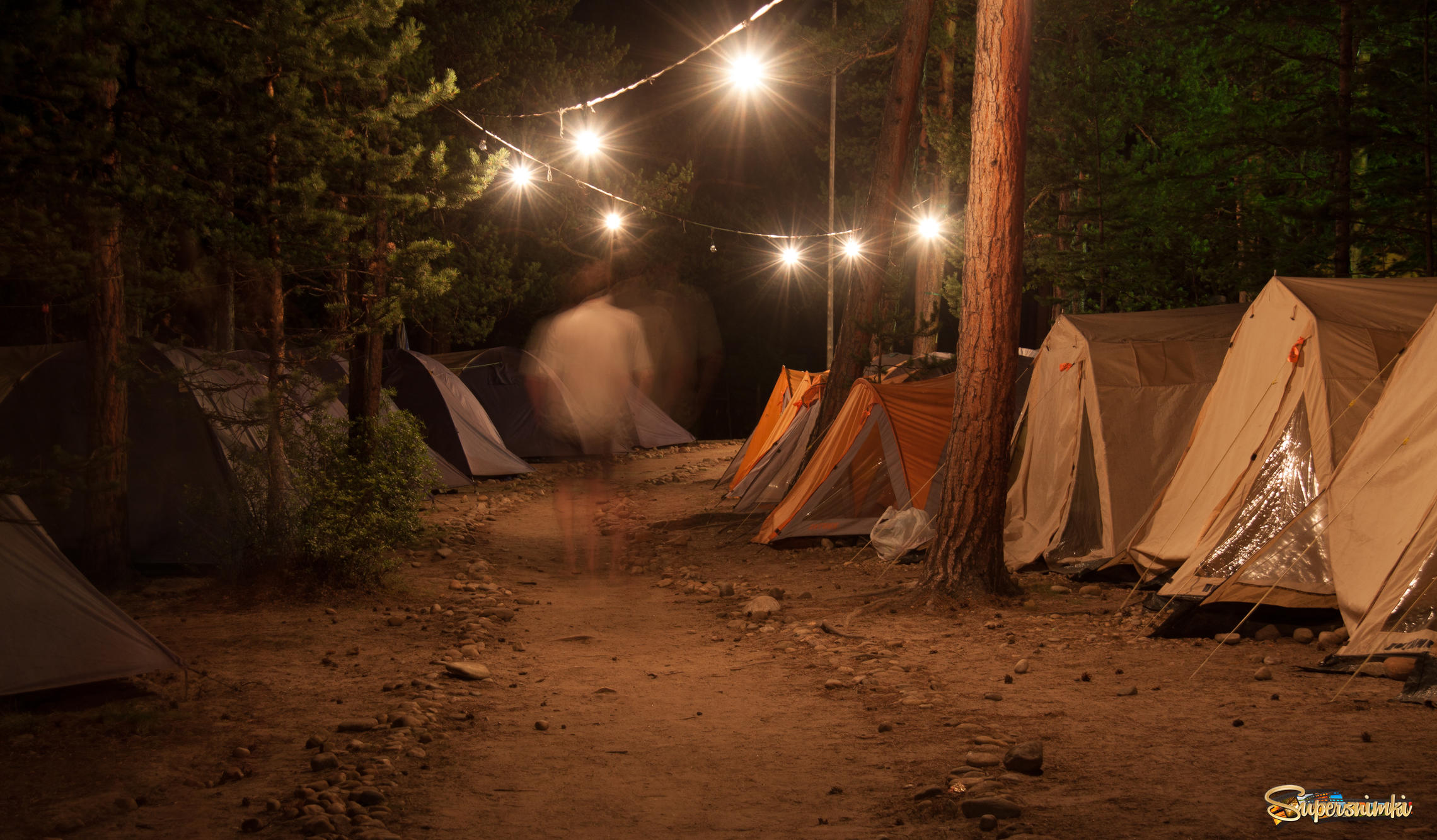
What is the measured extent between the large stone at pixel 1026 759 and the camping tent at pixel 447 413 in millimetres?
14045

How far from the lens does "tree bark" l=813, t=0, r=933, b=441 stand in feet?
42.7

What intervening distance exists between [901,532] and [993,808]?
6516 mm

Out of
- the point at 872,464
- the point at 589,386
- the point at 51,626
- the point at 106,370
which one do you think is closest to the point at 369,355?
the point at 106,370

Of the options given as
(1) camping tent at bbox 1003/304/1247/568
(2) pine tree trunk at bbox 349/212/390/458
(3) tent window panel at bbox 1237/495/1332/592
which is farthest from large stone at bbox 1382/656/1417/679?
(2) pine tree trunk at bbox 349/212/390/458

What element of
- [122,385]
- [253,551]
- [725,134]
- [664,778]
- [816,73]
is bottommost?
[664,778]

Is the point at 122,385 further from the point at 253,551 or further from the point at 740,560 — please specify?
the point at 740,560

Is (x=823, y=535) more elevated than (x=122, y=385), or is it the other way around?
(x=122, y=385)

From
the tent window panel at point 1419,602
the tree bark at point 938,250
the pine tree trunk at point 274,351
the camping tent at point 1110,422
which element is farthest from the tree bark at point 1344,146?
the pine tree trunk at point 274,351

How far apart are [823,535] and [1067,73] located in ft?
34.6

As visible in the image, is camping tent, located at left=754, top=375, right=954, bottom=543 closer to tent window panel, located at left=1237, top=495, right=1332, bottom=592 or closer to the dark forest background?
the dark forest background

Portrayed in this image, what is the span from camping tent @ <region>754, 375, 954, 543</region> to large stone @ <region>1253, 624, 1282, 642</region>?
476 centimetres

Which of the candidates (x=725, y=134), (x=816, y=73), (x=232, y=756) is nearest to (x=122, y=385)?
(x=232, y=756)

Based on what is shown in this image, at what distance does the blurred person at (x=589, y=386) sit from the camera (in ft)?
46.4

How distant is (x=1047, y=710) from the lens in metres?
5.24
